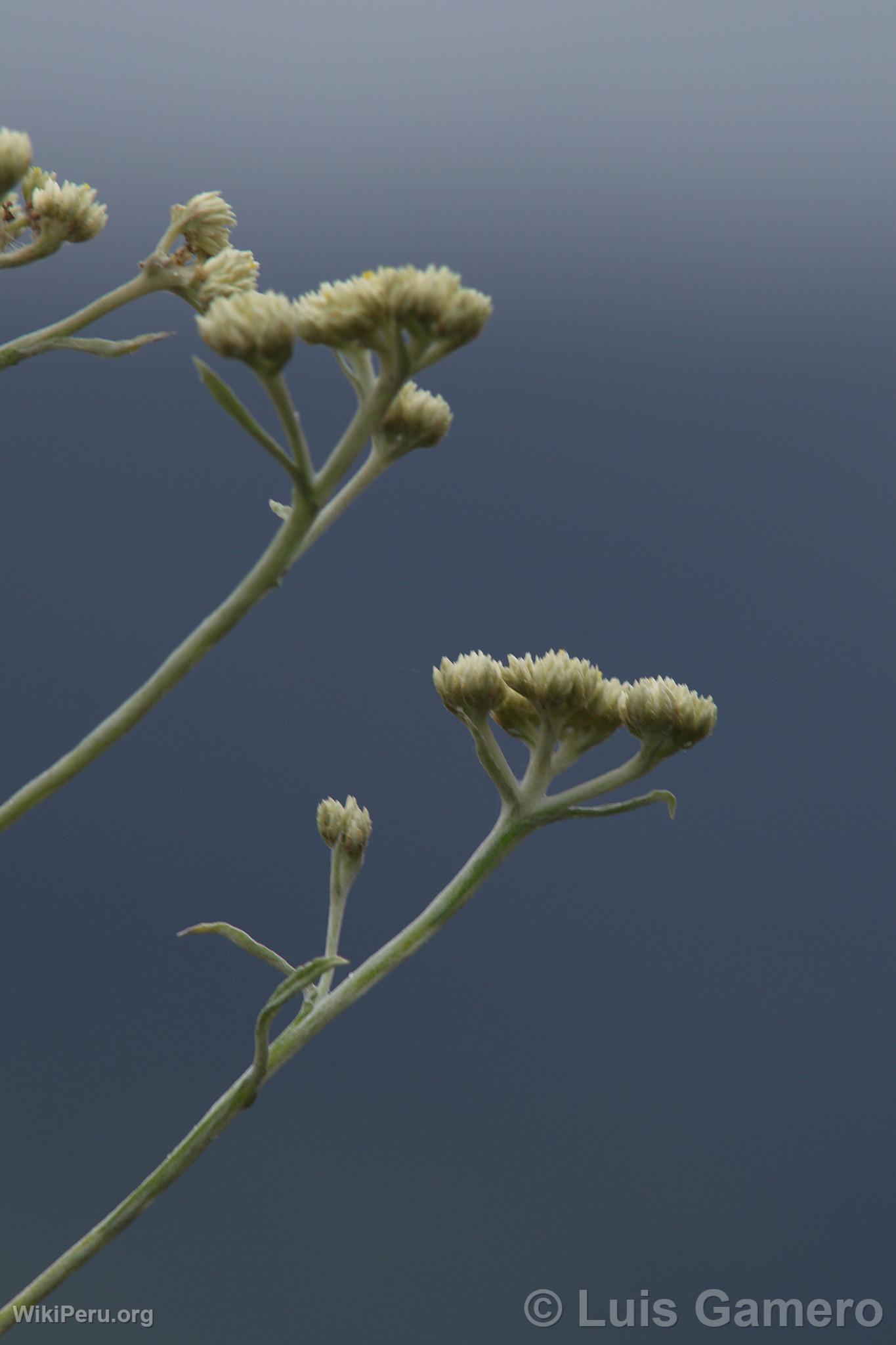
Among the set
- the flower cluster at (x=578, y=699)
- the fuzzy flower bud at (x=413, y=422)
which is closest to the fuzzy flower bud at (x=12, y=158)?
the fuzzy flower bud at (x=413, y=422)

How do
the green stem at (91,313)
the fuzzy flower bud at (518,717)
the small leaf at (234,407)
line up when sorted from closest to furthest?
the small leaf at (234,407), the green stem at (91,313), the fuzzy flower bud at (518,717)

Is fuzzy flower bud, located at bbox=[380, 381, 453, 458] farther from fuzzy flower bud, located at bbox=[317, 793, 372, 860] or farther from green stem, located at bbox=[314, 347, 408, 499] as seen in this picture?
fuzzy flower bud, located at bbox=[317, 793, 372, 860]

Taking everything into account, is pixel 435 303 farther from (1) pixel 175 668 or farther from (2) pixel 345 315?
(1) pixel 175 668

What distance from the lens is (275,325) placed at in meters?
0.40

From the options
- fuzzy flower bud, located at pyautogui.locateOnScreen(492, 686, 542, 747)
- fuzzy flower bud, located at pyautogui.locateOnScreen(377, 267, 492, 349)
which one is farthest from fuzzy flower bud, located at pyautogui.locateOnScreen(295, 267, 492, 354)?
fuzzy flower bud, located at pyautogui.locateOnScreen(492, 686, 542, 747)

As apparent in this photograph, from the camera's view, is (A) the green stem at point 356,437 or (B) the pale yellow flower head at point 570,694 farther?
(B) the pale yellow flower head at point 570,694

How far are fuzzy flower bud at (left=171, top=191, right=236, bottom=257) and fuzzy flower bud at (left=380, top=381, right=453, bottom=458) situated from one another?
148mm

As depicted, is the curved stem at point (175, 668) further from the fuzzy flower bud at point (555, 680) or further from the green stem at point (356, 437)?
the fuzzy flower bud at point (555, 680)

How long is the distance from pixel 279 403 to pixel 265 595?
65mm

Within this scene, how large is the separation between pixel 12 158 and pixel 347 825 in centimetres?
34

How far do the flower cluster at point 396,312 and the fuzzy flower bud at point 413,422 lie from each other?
0.20 ft

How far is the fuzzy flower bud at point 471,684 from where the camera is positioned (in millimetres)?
583

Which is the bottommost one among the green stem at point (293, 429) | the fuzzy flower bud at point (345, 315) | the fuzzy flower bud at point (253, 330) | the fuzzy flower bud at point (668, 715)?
the fuzzy flower bud at point (668, 715)

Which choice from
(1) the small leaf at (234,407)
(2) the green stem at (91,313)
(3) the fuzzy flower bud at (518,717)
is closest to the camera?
(1) the small leaf at (234,407)
